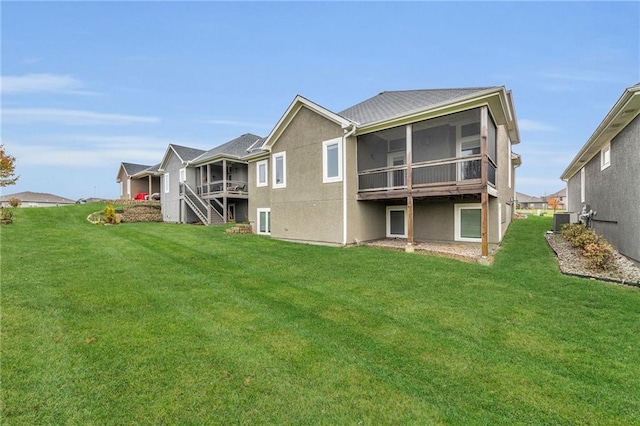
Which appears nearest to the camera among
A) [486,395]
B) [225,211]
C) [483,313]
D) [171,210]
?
[486,395]

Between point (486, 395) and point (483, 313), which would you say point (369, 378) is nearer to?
point (486, 395)

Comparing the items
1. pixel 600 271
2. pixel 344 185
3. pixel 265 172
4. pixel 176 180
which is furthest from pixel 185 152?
pixel 600 271

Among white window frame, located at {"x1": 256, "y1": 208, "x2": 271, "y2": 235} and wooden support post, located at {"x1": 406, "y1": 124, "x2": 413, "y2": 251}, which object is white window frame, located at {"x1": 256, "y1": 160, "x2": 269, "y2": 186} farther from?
wooden support post, located at {"x1": 406, "y1": 124, "x2": 413, "y2": 251}

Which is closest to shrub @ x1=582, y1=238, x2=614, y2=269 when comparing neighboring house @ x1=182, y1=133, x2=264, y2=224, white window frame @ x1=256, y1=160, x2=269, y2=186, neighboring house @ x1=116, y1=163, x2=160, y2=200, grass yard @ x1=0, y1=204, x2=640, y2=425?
grass yard @ x1=0, y1=204, x2=640, y2=425

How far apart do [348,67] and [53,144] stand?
29551 mm

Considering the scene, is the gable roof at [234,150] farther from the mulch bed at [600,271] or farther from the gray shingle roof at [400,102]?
the mulch bed at [600,271]

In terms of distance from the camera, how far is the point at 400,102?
12.7 m

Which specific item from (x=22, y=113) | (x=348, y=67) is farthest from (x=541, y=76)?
(x=22, y=113)

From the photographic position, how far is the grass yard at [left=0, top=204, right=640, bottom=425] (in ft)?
9.12

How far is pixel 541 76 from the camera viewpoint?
1933 centimetres

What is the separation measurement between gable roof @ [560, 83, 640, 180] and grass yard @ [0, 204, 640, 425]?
4575 mm

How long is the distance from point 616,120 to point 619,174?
6.41 feet

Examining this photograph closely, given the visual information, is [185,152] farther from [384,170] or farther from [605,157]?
[605,157]

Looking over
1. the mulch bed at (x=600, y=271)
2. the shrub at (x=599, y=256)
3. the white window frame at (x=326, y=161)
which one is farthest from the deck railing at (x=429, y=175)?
the shrub at (x=599, y=256)
